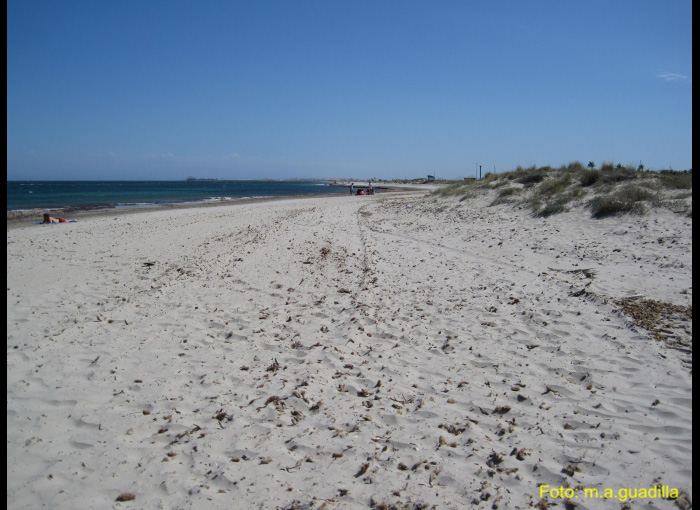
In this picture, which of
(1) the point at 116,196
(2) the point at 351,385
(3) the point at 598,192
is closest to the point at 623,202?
(3) the point at 598,192

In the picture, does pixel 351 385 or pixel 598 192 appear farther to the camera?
pixel 598 192

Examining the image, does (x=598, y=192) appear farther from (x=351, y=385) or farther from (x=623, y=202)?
(x=351, y=385)

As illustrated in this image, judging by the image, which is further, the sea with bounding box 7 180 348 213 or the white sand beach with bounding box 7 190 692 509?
the sea with bounding box 7 180 348 213

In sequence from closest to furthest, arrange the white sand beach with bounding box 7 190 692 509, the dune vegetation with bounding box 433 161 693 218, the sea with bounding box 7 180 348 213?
the white sand beach with bounding box 7 190 692 509 → the dune vegetation with bounding box 433 161 693 218 → the sea with bounding box 7 180 348 213

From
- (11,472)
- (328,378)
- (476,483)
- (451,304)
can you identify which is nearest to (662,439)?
(476,483)

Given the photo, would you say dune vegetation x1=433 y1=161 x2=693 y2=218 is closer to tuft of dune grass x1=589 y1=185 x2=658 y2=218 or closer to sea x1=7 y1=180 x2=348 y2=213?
tuft of dune grass x1=589 y1=185 x2=658 y2=218

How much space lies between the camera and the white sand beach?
2717 millimetres

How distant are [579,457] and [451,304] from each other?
329 centimetres

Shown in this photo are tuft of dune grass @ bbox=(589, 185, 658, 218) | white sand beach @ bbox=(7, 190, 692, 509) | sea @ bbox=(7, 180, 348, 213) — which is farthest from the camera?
sea @ bbox=(7, 180, 348, 213)

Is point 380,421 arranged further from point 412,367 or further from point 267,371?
point 267,371

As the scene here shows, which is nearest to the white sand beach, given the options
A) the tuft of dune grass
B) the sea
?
the tuft of dune grass

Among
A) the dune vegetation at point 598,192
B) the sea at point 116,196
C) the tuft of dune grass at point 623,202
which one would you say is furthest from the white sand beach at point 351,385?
the sea at point 116,196

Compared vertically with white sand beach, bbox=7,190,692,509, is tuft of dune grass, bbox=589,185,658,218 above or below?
above

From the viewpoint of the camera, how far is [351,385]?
13.0ft
